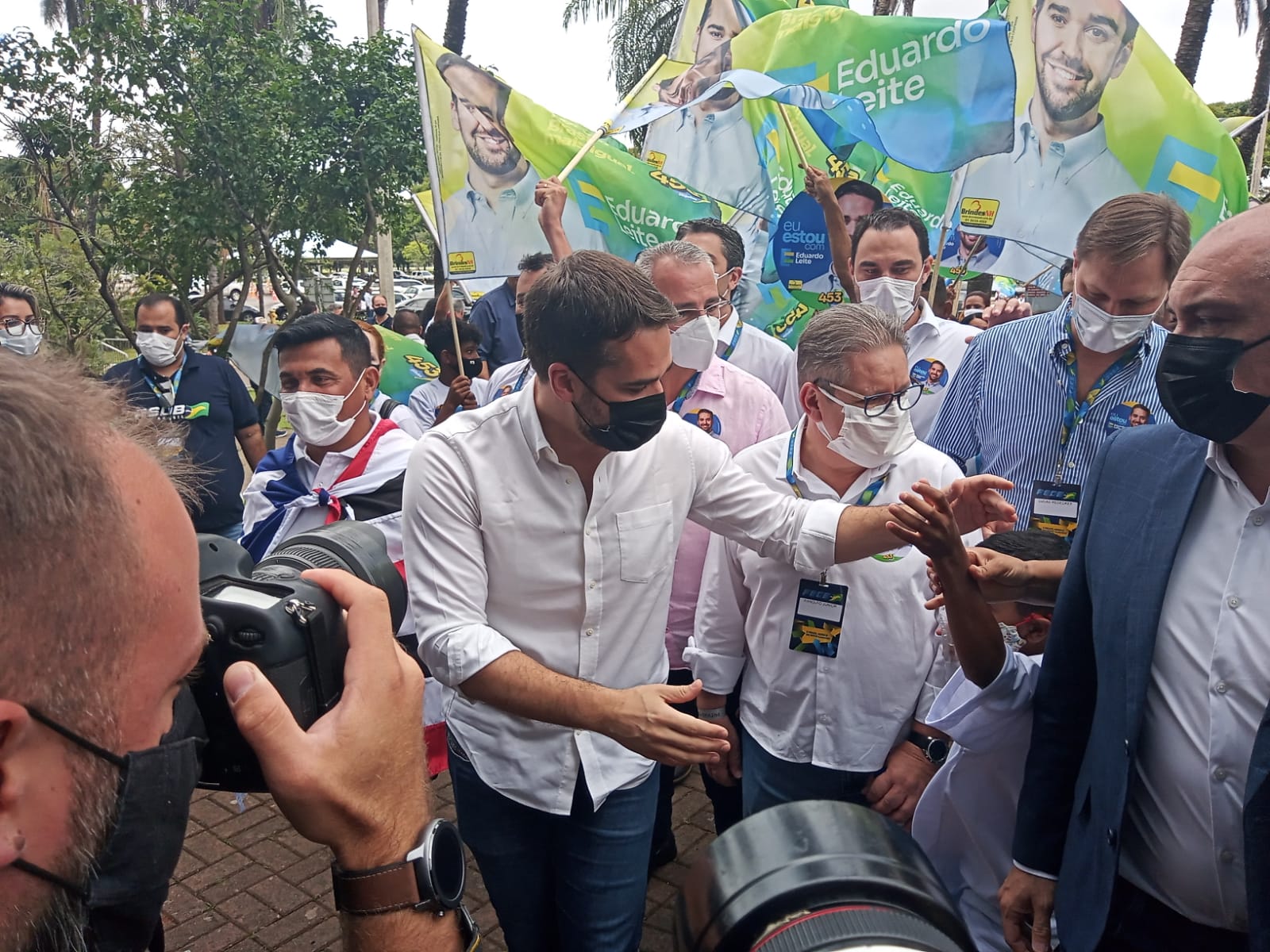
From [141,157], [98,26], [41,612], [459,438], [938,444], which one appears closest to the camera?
[41,612]

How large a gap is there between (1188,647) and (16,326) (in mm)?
6181

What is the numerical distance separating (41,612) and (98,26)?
8.03 meters

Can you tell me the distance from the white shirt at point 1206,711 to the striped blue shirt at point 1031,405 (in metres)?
1.26

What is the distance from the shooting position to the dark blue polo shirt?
179 inches

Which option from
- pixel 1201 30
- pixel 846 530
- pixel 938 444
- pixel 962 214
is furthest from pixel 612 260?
pixel 1201 30

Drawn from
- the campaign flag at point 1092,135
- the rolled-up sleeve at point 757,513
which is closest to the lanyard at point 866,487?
the rolled-up sleeve at point 757,513

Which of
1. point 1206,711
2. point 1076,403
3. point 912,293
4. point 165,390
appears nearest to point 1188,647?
point 1206,711

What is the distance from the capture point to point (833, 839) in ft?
2.97

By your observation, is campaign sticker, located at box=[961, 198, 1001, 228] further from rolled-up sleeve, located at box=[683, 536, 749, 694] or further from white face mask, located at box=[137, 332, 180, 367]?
white face mask, located at box=[137, 332, 180, 367]

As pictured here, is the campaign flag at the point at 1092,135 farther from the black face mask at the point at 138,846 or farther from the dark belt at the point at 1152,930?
the black face mask at the point at 138,846

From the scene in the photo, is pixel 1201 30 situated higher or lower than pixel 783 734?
higher

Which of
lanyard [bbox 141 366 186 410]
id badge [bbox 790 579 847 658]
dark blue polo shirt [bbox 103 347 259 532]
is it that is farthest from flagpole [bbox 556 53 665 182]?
id badge [bbox 790 579 847 658]

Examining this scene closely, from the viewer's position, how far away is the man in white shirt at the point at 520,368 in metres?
4.05

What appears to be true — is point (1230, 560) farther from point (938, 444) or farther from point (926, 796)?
point (938, 444)
